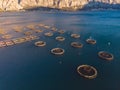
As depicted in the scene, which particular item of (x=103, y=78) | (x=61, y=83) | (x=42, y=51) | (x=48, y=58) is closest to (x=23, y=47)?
(x=42, y=51)

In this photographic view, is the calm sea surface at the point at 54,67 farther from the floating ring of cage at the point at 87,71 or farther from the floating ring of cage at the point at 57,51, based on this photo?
the floating ring of cage at the point at 57,51

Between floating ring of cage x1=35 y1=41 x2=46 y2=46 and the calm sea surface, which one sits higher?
floating ring of cage x1=35 y1=41 x2=46 y2=46

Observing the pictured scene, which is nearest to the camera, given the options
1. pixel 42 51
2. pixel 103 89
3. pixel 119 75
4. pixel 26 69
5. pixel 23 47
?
pixel 103 89

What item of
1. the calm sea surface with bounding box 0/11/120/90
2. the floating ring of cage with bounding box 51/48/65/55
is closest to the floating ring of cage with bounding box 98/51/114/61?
the calm sea surface with bounding box 0/11/120/90

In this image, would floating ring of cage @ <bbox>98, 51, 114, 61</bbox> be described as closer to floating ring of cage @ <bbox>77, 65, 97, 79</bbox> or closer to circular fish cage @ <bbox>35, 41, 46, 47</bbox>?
floating ring of cage @ <bbox>77, 65, 97, 79</bbox>

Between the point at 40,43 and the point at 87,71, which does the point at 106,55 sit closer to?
Result: the point at 87,71

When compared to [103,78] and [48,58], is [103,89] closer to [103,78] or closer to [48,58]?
[103,78]

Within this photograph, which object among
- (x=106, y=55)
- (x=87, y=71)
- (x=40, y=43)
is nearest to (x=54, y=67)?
(x=87, y=71)

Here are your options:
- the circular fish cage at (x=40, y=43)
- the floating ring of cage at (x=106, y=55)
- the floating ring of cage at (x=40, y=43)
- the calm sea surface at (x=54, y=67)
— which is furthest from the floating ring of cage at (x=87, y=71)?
the floating ring of cage at (x=40, y=43)
